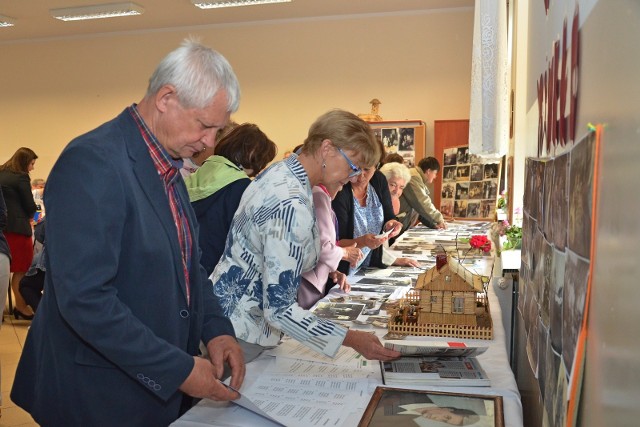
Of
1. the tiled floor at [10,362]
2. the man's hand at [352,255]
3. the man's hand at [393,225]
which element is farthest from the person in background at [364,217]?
the tiled floor at [10,362]

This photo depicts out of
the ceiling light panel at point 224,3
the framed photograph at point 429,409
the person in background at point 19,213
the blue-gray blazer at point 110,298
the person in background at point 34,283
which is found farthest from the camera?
the ceiling light panel at point 224,3

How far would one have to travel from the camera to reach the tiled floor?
3719mm

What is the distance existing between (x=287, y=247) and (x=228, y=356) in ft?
1.01

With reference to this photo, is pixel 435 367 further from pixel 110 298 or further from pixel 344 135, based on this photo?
pixel 110 298

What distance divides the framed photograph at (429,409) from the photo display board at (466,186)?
798cm

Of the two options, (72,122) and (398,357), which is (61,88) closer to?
(72,122)

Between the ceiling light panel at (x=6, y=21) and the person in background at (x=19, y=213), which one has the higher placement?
the ceiling light panel at (x=6, y=21)

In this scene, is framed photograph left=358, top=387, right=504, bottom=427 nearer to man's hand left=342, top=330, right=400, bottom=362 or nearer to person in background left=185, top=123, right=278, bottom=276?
man's hand left=342, top=330, right=400, bottom=362

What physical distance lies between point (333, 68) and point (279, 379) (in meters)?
8.95

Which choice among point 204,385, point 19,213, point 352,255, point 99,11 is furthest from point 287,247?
point 99,11

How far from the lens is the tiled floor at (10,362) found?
3.72 metres

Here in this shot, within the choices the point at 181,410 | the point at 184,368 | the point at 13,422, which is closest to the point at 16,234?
the point at 13,422

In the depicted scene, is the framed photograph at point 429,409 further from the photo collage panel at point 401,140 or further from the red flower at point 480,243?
the photo collage panel at point 401,140

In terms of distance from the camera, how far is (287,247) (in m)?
1.65
